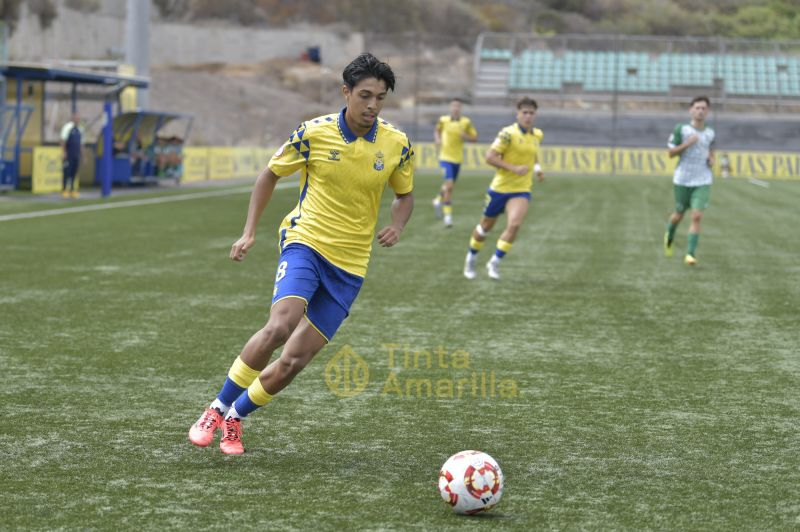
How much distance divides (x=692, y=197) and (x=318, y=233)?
397 inches

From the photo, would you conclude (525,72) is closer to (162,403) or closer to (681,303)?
(681,303)

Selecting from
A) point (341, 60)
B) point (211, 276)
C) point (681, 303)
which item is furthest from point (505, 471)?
point (341, 60)

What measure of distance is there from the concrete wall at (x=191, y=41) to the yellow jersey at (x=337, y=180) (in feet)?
198

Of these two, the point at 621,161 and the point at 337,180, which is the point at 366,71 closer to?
the point at 337,180

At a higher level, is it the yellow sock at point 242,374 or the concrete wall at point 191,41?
the concrete wall at point 191,41

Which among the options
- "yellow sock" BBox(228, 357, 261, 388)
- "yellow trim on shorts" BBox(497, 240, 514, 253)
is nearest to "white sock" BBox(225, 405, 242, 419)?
"yellow sock" BBox(228, 357, 261, 388)

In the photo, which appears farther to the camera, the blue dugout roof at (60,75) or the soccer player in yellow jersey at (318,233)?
the blue dugout roof at (60,75)

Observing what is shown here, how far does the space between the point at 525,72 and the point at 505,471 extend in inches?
2164

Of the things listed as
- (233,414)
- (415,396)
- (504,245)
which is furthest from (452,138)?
(233,414)

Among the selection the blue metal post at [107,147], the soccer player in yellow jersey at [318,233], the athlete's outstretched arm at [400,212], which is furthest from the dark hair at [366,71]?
the blue metal post at [107,147]

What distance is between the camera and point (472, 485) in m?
4.57

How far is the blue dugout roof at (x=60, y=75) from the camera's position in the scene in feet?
88.2

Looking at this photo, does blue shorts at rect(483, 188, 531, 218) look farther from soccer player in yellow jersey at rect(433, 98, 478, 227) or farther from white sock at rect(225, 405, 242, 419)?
soccer player in yellow jersey at rect(433, 98, 478, 227)

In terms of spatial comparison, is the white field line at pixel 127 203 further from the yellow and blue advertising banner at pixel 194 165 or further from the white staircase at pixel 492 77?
the white staircase at pixel 492 77
